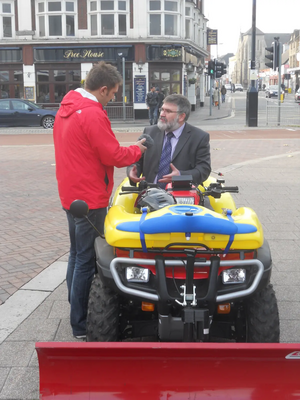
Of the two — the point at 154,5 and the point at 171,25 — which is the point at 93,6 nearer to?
the point at 154,5

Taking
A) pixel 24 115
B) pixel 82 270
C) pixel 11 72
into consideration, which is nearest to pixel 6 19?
pixel 11 72

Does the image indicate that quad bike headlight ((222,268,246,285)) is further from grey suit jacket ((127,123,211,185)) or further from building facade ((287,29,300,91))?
building facade ((287,29,300,91))

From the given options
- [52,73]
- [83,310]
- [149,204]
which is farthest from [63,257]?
[52,73]

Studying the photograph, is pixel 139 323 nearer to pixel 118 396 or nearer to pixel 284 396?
pixel 118 396

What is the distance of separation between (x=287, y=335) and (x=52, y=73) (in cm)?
2943

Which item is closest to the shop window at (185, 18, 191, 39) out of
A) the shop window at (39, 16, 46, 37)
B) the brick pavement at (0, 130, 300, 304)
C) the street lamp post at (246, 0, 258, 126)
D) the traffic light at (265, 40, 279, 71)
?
the shop window at (39, 16, 46, 37)

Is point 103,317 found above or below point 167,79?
below

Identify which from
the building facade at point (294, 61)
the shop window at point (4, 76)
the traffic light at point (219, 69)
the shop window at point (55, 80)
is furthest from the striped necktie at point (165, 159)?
the building facade at point (294, 61)

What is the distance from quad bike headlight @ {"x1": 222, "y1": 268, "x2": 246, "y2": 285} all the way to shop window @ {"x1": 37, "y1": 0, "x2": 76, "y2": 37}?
30.2m

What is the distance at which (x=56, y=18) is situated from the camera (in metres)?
31.2

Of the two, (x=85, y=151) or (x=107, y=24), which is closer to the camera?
(x=85, y=151)

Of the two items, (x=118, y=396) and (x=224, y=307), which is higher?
(x=224, y=307)

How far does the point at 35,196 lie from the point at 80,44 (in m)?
23.8

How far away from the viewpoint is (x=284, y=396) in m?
2.73
